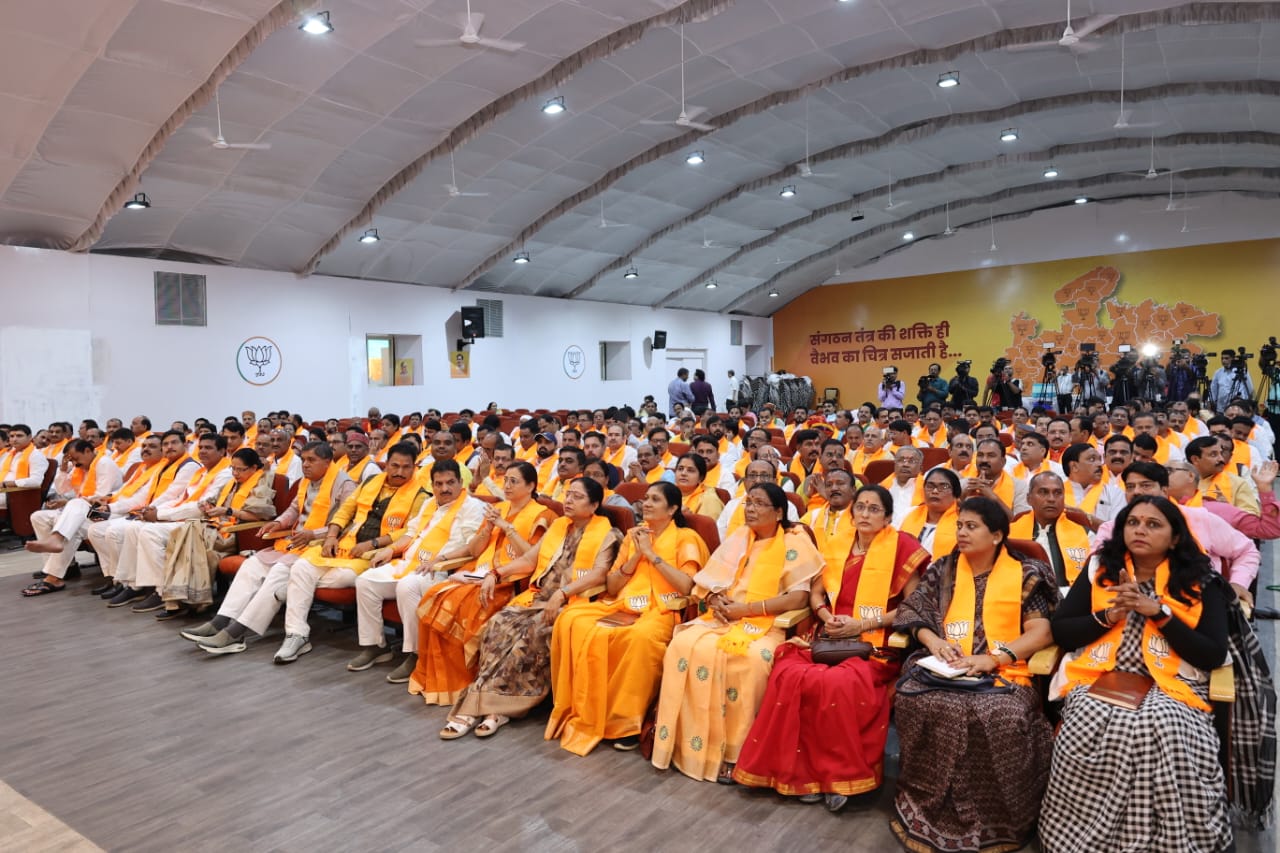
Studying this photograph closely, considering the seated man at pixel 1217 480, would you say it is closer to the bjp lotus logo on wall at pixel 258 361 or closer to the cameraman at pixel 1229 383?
the cameraman at pixel 1229 383

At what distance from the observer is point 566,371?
17.7 meters

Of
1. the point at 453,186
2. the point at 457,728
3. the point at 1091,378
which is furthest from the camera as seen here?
the point at 1091,378

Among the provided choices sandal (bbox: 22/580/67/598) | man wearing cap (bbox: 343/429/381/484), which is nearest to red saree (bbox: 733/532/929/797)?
man wearing cap (bbox: 343/429/381/484)

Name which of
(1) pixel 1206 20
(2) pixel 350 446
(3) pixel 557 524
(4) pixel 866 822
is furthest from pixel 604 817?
(1) pixel 1206 20

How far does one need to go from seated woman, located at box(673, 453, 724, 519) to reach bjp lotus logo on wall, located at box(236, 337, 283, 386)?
9600 mm

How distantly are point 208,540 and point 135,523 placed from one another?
84 centimetres

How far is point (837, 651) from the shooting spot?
2926mm

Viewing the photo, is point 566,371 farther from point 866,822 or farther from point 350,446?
point 866,822

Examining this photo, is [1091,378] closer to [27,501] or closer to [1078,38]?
[1078,38]

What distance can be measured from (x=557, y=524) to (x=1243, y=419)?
629 centimetres

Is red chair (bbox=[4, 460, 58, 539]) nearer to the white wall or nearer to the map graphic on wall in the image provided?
the white wall

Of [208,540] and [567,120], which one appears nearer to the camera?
[208,540]

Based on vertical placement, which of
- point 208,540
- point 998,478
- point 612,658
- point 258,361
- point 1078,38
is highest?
point 1078,38

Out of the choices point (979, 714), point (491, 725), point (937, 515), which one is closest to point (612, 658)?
point (491, 725)
